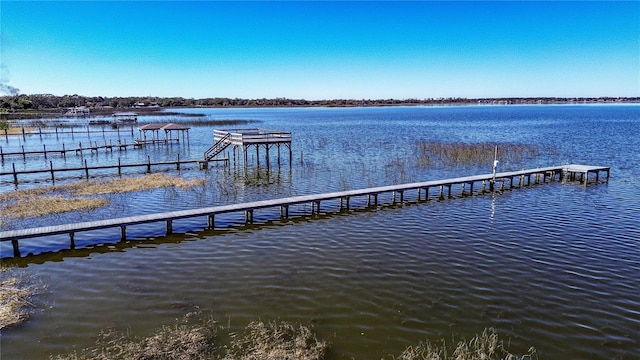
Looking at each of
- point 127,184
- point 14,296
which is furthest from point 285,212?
point 127,184

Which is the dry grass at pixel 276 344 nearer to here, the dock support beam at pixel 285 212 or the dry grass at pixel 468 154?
the dock support beam at pixel 285 212

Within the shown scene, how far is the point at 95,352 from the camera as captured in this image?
8359 mm

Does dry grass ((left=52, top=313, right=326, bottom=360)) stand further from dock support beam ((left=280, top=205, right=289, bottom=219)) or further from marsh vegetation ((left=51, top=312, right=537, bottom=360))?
dock support beam ((left=280, top=205, right=289, bottom=219))

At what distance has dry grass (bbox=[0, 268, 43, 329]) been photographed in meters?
9.62

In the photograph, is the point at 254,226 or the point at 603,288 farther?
the point at 254,226

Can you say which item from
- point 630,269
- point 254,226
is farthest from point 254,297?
point 630,269

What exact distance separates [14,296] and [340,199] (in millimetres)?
13458

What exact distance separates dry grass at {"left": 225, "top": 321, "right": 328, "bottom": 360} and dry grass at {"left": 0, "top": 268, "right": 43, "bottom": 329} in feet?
17.8

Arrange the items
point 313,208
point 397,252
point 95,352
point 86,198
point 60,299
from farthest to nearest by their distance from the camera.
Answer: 1. point 86,198
2. point 313,208
3. point 397,252
4. point 60,299
5. point 95,352

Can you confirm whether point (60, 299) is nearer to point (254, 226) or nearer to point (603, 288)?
point (254, 226)

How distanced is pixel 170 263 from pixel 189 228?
3803mm

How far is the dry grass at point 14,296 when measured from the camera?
9625mm

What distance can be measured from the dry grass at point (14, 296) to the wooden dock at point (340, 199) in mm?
2279

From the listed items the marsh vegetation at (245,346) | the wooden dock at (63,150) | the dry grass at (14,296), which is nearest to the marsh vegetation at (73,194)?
the dry grass at (14,296)
